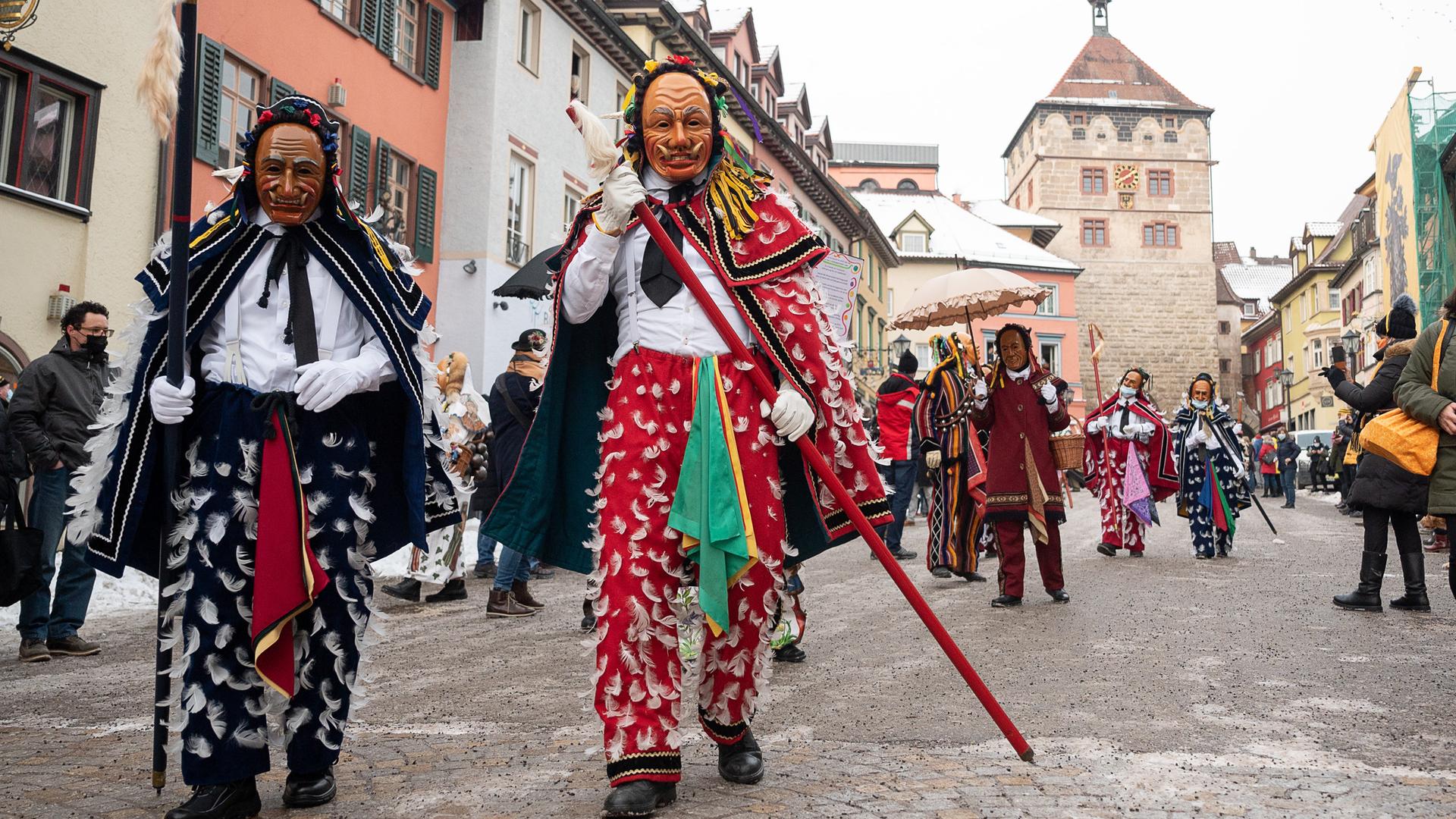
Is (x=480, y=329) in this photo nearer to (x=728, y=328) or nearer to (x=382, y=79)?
(x=382, y=79)

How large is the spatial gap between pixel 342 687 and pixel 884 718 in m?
2.15

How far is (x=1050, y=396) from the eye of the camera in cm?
956

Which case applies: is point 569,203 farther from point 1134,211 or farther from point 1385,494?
point 1134,211

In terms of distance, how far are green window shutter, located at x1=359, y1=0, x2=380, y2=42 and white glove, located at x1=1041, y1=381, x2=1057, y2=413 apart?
1435 cm

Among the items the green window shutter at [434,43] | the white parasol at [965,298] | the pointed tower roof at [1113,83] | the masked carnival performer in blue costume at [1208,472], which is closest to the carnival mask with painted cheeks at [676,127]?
the white parasol at [965,298]

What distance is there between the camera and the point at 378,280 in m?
4.20

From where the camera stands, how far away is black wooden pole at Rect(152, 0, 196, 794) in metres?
3.75

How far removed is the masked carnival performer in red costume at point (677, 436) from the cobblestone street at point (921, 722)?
0.37 meters

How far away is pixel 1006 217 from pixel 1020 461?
63.7m

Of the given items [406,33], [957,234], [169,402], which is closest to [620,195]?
[169,402]

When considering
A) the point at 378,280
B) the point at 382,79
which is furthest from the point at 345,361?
the point at 382,79

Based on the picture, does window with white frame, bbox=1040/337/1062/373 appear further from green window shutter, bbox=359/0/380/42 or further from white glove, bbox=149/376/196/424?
white glove, bbox=149/376/196/424

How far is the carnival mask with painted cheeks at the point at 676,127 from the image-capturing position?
4.24 meters

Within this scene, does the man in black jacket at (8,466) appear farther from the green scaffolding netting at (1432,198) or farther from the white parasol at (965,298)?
the green scaffolding netting at (1432,198)
